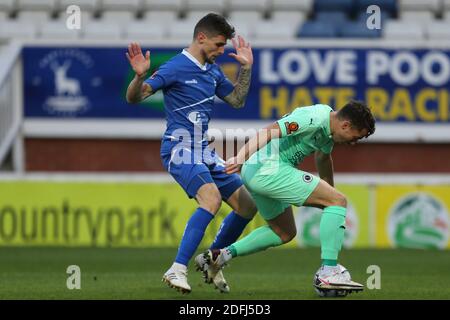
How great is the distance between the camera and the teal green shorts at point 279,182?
27.0 ft

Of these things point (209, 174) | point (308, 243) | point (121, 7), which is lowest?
point (308, 243)

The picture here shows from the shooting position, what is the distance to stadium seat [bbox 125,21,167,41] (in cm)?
1706

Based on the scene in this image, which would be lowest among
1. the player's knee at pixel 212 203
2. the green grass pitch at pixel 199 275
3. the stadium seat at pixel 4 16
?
the green grass pitch at pixel 199 275

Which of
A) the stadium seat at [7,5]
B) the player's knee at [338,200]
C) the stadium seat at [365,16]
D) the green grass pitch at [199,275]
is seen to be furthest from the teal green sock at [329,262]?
the stadium seat at [7,5]

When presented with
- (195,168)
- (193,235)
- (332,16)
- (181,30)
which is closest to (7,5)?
(181,30)

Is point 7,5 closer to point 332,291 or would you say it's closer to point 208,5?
point 208,5

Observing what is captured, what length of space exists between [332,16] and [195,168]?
977cm

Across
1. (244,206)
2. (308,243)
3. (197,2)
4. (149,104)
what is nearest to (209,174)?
(244,206)

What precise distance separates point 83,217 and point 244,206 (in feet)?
22.1

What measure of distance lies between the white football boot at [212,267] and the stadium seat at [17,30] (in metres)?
9.56

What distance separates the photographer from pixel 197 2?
1808cm

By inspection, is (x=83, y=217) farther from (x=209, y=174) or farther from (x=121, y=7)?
(x=209, y=174)

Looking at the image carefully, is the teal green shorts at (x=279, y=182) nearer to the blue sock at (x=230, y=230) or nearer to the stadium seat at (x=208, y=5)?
the blue sock at (x=230, y=230)
